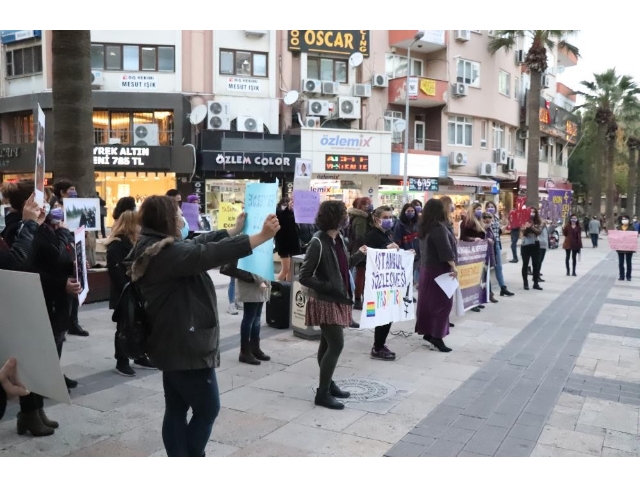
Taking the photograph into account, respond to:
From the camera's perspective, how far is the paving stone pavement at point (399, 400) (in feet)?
14.4

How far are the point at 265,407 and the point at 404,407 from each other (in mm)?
1248

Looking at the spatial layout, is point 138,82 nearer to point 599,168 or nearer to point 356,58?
point 356,58

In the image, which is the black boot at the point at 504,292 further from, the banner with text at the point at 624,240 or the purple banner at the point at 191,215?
the purple banner at the point at 191,215

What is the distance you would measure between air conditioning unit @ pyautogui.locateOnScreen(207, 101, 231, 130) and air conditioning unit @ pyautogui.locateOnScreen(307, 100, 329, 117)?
4.08 metres

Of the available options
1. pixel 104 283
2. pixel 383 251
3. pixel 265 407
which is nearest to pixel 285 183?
pixel 104 283

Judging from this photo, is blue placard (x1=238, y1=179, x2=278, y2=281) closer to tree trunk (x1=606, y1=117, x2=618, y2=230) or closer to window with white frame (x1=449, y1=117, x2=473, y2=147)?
window with white frame (x1=449, y1=117, x2=473, y2=147)

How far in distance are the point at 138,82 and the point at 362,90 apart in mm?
10735

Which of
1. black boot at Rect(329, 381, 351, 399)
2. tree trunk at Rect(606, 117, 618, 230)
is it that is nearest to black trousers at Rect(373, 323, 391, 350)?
black boot at Rect(329, 381, 351, 399)

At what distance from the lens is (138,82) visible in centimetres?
2603

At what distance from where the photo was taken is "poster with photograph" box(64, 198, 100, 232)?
8.77 meters

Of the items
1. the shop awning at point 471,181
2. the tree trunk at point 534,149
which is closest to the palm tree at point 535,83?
the tree trunk at point 534,149

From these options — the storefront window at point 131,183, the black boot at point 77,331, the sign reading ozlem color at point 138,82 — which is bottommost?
the black boot at point 77,331

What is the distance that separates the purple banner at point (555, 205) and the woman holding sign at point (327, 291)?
23216 millimetres

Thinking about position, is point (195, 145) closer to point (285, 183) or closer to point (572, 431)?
point (285, 183)
